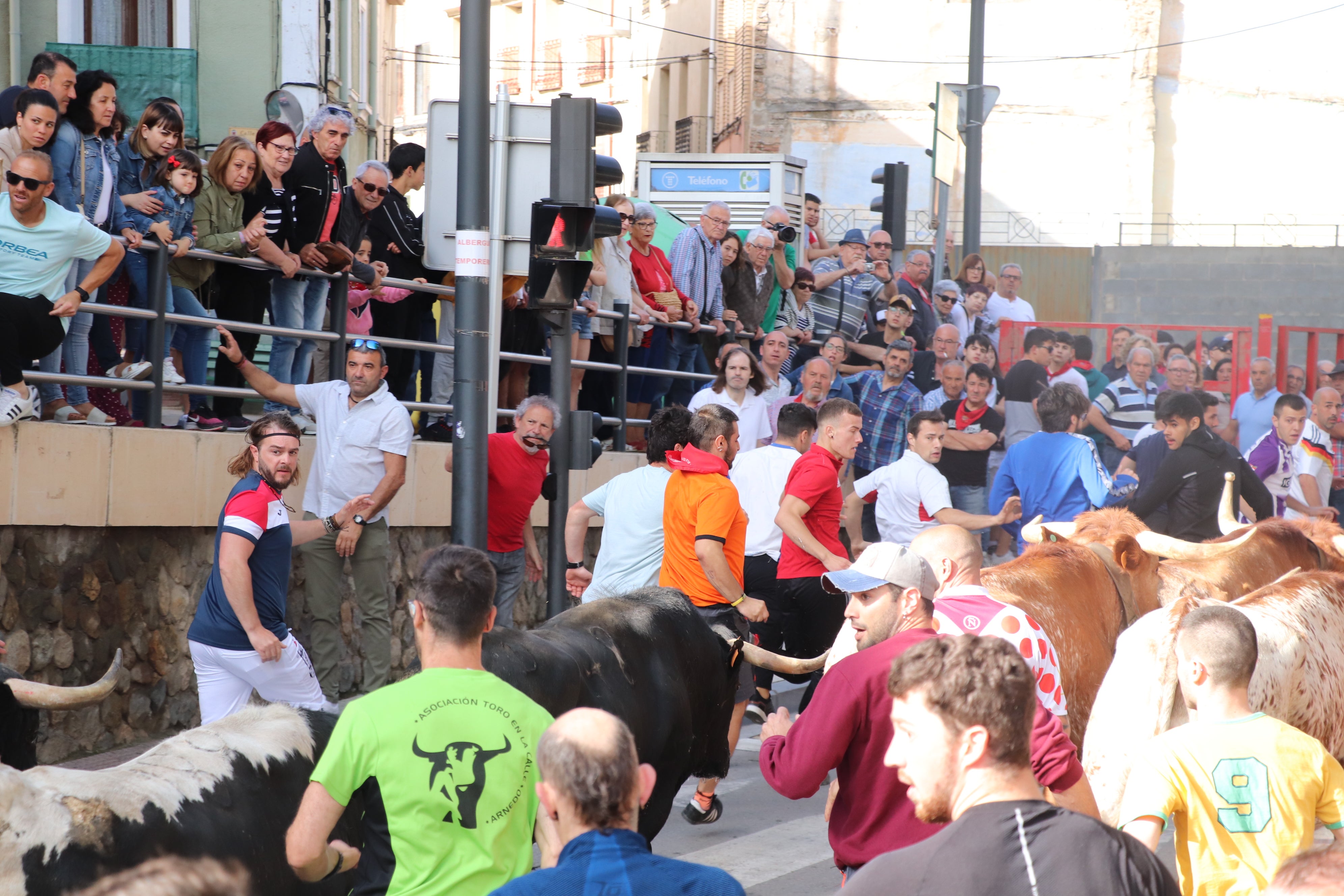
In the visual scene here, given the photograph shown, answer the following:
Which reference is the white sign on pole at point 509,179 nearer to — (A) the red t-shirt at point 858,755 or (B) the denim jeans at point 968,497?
(A) the red t-shirt at point 858,755

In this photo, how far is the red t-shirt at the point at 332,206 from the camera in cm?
Answer: 952

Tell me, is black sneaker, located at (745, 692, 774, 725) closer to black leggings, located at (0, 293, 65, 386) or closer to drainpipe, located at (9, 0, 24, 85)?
black leggings, located at (0, 293, 65, 386)

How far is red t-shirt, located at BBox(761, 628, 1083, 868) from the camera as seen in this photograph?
404cm

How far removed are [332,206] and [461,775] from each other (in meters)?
6.51

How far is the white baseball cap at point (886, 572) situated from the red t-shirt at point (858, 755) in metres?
0.31

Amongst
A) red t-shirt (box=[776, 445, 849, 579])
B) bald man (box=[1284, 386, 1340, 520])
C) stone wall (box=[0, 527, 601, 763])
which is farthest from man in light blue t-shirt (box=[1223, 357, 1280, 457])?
stone wall (box=[0, 527, 601, 763])

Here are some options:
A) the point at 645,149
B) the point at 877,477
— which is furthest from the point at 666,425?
the point at 645,149

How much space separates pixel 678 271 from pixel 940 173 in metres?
4.17

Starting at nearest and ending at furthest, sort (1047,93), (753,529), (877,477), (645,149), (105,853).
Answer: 1. (105,853)
2. (753,529)
3. (877,477)
4. (1047,93)
5. (645,149)

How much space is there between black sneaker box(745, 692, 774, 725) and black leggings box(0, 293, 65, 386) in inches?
154

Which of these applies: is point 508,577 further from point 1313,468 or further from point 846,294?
point 1313,468

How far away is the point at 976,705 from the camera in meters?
2.92

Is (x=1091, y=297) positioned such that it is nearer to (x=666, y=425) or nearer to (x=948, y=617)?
(x=666, y=425)

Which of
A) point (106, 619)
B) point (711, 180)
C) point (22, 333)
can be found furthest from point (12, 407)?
point (711, 180)
